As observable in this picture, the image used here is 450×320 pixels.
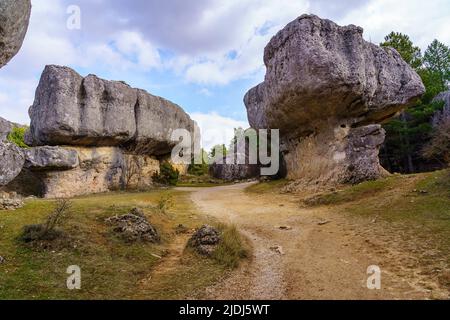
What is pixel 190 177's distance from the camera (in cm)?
3631

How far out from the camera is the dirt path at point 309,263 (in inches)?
223

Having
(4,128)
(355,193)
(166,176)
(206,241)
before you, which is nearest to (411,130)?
(355,193)

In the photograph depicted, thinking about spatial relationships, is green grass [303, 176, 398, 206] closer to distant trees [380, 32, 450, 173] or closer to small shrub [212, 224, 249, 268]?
small shrub [212, 224, 249, 268]

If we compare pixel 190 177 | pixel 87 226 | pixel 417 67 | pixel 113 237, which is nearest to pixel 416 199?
pixel 113 237

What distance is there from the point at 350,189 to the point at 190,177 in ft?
78.8

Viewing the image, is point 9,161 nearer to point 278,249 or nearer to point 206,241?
point 206,241

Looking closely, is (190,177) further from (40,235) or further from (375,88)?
(40,235)

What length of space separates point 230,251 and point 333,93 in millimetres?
11070

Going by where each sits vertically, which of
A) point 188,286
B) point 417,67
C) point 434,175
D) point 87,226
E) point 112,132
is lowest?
point 188,286

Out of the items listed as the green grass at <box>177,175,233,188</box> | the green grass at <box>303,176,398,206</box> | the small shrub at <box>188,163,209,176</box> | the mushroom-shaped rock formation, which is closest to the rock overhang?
the mushroom-shaped rock formation

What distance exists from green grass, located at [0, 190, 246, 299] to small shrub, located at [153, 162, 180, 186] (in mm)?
19508

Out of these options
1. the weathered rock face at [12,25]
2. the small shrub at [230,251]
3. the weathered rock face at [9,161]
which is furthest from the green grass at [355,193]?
the weathered rock face at [12,25]

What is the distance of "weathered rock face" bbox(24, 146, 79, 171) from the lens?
18062 mm

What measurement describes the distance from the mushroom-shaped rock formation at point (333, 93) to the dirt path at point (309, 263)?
215 inches
